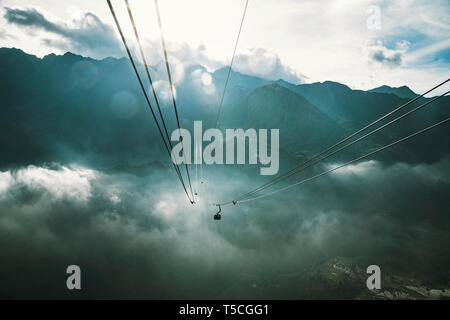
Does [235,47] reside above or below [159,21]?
above
